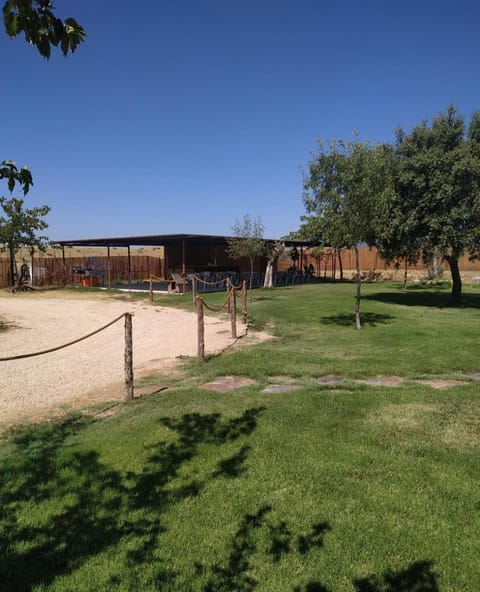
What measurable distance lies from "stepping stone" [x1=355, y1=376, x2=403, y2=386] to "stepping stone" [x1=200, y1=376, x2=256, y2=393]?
4.95ft

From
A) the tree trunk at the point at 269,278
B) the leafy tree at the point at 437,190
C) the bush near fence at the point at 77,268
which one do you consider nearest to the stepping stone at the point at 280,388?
the leafy tree at the point at 437,190

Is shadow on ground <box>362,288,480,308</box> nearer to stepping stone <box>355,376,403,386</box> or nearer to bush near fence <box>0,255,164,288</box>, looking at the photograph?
stepping stone <box>355,376,403,386</box>

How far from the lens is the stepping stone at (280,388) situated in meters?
5.77

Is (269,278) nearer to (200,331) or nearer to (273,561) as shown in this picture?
(200,331)

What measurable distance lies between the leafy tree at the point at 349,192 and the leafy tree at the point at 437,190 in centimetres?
520

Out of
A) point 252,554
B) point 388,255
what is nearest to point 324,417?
point 252,554

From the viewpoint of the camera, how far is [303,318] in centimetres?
1300

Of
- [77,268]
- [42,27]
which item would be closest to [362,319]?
[42,27]

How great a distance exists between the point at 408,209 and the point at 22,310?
1368 centimetres

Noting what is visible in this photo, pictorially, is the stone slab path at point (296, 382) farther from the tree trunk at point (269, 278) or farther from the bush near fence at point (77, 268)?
the bush near fence at point (77, 268)

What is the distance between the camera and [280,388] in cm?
592

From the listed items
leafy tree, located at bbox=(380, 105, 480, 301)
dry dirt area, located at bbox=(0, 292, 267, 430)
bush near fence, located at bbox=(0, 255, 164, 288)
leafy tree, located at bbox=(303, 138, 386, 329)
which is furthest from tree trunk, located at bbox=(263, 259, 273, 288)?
leafy tree, located at bbox=(303, 138, 386, 329)

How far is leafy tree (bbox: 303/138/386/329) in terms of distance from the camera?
10180mm

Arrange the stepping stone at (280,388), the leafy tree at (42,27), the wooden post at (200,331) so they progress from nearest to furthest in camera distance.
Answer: the leafy tree at (42,27), the stepping stone at (280,388), the wooden post at (200,331)
